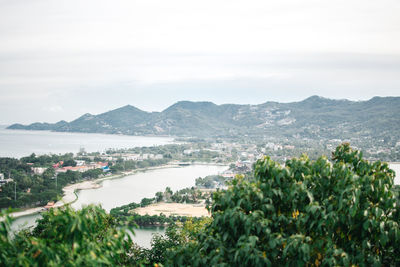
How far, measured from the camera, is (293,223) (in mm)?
2178

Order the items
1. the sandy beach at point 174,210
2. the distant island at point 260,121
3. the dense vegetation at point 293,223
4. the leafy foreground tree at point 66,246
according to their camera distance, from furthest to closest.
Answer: the distant island at point 260,121 → the sandy beach at point 174,210 → the dense vegetation at point 293,223 → the leafy foreground tree at point 66,246

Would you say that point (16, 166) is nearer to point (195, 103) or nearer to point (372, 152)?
point (372, 152)

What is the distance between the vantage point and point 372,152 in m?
39.1

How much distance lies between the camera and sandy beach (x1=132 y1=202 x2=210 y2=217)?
1495 centimetres

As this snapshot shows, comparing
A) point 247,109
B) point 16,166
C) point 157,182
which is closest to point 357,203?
point 157,182

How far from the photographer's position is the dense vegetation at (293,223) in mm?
1900

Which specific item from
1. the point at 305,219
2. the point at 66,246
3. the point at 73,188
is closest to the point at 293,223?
the point at 305,219

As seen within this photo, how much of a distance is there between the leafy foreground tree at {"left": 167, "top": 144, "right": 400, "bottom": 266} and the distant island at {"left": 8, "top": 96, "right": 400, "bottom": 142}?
52.8 meters

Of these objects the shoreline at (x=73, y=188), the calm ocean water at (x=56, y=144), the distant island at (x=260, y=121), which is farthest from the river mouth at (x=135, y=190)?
the distant island at (x=260, y=121)

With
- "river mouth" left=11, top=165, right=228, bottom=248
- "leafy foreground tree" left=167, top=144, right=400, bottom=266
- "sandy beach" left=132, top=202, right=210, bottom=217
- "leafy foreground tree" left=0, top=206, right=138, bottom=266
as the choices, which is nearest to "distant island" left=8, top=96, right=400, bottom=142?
"river mouth" left=11, top=165, right=228, bottom=248

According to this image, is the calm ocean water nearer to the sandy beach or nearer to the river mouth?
the river mouth

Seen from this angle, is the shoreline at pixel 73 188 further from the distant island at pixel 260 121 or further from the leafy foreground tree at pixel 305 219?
the distant island at pixel 260 121

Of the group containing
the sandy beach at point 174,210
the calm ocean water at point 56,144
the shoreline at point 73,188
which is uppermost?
the calm ocean water at point 56,144

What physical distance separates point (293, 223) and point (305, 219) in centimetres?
17
